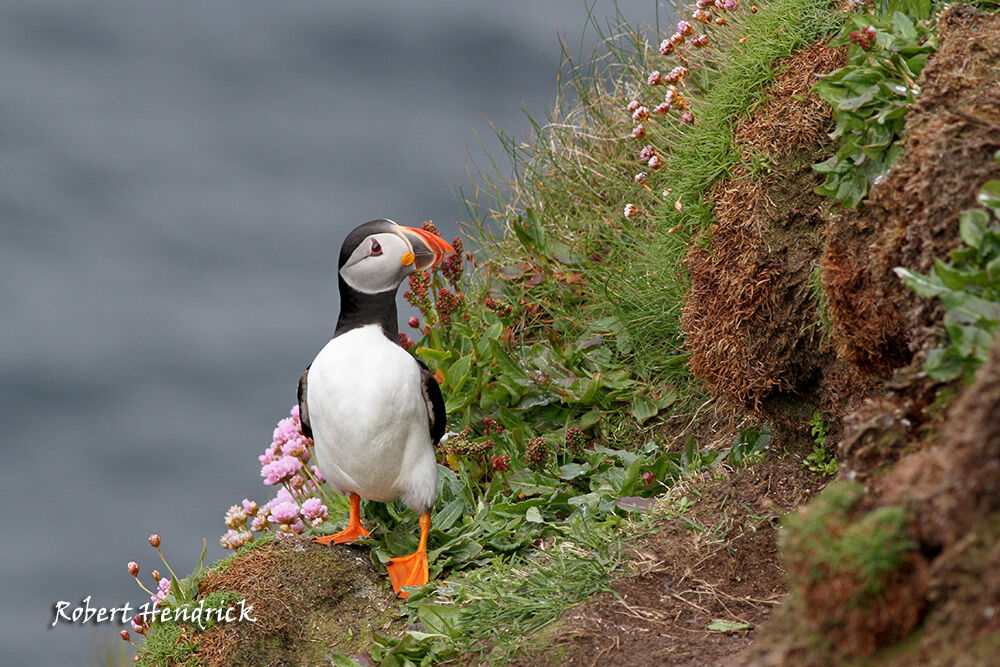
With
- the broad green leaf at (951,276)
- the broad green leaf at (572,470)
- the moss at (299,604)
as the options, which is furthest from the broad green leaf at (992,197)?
the moss at (299,604)

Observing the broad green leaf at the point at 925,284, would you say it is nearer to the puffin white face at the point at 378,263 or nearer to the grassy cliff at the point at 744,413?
the grassy cliff at the point at 744,413

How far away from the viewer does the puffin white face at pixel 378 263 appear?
5.54 metres

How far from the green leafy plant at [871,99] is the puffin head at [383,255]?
226 centimetres

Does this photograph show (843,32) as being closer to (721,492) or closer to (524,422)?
(721,492)

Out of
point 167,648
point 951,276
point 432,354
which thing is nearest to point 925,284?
point 951,276

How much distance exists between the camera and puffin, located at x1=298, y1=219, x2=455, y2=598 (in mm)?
5406

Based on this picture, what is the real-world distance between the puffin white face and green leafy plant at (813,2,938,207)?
2.35 metres

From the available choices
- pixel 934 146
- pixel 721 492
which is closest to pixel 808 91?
pixel 934 146

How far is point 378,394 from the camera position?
5.38 m

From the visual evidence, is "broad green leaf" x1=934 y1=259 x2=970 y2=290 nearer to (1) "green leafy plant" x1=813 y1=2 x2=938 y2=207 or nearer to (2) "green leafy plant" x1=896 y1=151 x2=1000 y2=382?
(2) "green leafy plant" x1=896 y1=151 x2=1000 y2=382

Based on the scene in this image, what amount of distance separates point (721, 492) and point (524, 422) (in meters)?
2.21

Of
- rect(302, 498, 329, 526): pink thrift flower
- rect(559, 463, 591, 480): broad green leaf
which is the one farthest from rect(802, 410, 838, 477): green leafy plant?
rect(302, 498, 329, 526): pink thrift flower

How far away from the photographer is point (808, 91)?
509 cm
